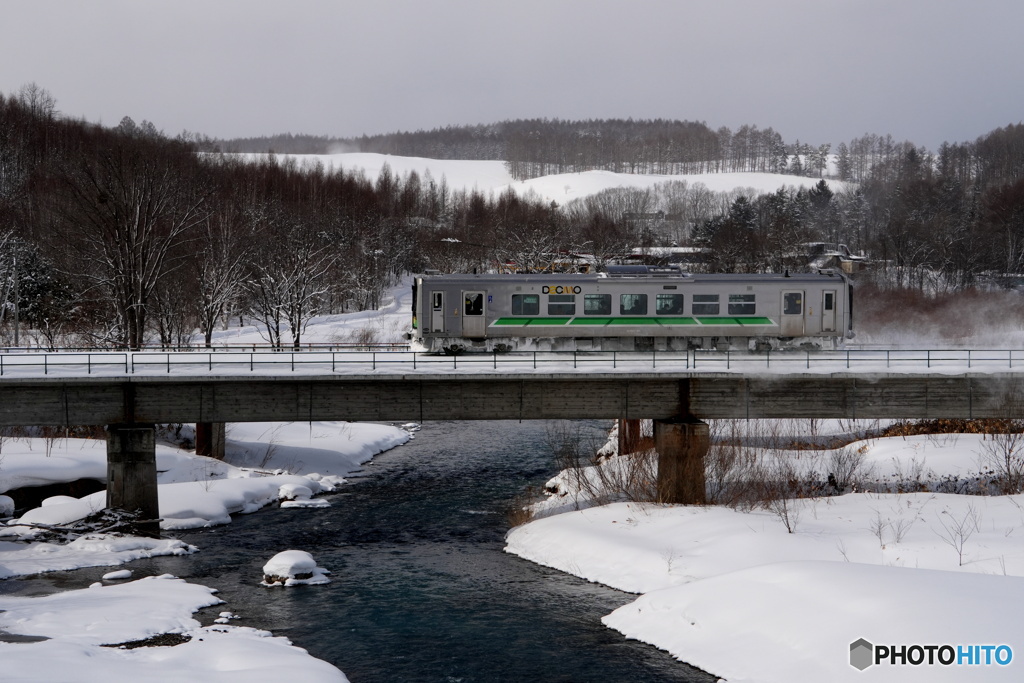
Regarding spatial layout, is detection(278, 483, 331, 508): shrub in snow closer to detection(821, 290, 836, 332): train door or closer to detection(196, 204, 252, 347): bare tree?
detection(196, 204, 252, 347): bare tree

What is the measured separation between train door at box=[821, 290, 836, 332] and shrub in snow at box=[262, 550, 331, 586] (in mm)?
23058

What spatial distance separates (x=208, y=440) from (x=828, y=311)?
26812mm

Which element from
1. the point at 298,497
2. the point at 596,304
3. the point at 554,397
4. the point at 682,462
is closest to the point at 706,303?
the point at 596,304

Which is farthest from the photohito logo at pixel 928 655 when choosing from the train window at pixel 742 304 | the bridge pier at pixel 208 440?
the bridge pier at pixel 208 440

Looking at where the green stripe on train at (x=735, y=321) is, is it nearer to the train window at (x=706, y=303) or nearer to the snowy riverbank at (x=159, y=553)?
the train window at (x=706, y=303)

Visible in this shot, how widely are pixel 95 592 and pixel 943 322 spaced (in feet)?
221

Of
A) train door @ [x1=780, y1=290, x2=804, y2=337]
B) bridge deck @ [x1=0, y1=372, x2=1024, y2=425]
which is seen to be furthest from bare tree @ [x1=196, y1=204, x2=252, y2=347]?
train door @ [x1=780, y1=290, x2=804, y2=337]

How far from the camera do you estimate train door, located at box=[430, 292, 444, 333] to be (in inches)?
1471

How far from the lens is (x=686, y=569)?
79.5 ft

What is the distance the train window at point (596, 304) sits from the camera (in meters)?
37.5

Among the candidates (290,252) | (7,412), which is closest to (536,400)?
(7,412)

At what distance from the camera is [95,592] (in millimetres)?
23234

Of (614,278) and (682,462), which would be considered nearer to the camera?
(682,462)

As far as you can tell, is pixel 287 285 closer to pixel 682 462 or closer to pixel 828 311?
pixel 828 311
